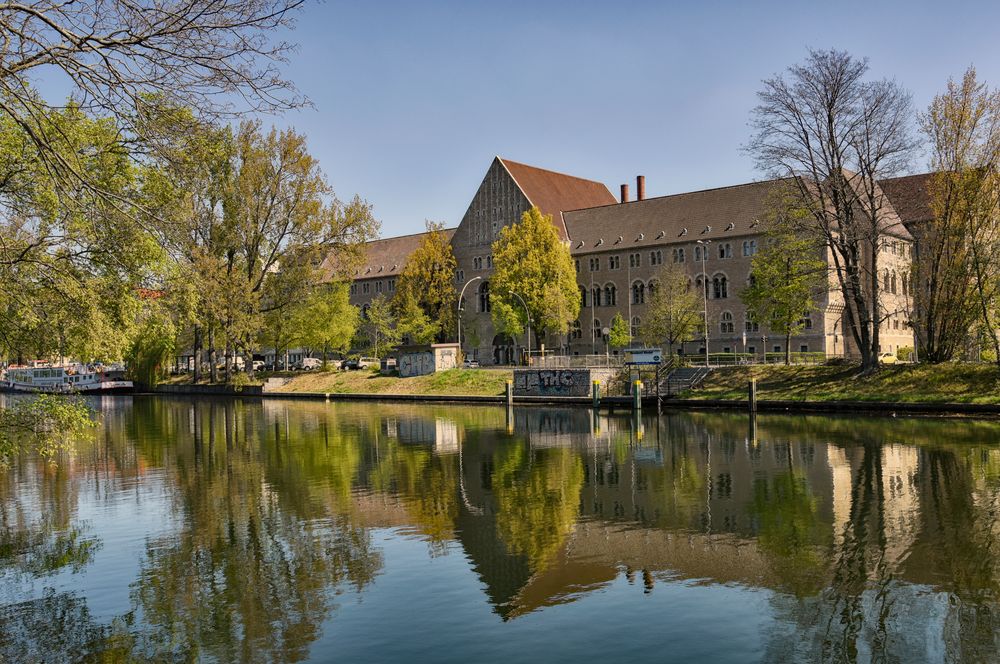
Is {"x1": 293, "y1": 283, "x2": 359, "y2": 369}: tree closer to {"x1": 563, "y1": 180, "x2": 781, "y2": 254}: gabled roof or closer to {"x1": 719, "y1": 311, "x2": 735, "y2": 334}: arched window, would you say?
{"x1": 563, "y1": 180, "x2": 781, "y2": 254}: gabled roof

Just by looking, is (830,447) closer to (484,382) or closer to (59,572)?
(59,572)

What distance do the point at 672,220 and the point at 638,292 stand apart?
7.46 meters

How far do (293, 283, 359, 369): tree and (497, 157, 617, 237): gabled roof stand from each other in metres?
21.5

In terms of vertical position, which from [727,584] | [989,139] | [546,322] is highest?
[989,139]

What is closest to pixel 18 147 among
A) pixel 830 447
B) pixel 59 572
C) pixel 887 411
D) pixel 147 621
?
pixel 59 572

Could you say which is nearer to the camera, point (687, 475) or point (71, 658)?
point (71, 658)

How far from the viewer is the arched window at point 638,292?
81.9m

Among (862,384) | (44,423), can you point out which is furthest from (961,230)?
(44,423)

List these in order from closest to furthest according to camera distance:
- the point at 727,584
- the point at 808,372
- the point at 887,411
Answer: the point at 727,584 < the point at 887,411 < the point at 808,372

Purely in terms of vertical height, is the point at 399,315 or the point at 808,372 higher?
the point at 399,315

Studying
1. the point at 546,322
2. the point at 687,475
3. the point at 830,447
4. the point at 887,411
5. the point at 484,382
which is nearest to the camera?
the point at 687,475

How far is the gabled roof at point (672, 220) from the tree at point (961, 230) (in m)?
24.6

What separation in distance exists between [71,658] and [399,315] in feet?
250

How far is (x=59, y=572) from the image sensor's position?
1599cm
